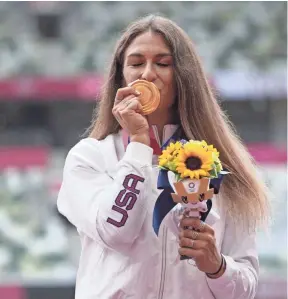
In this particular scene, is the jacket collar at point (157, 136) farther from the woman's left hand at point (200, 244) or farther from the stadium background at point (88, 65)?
the stadium background at point (88, 65)

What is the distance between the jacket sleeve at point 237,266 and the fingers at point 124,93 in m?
0.21

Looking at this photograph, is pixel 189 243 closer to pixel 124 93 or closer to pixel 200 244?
pixel 200 244

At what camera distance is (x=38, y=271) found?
5.14 meters

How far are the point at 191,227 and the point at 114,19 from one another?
6773 millimetres

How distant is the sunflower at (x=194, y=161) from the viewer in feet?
3.27

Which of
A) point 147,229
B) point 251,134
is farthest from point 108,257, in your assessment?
point 251,134

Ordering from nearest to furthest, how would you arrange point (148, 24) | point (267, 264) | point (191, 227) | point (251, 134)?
1. point (191, 227)
2. point (148, 24)
3. point (267, 264)
4. point (251, 134)

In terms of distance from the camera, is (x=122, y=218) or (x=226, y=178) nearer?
(x=122, y=218)

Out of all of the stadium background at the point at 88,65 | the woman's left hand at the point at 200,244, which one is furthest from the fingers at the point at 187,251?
the stadium background at the point at 88,65

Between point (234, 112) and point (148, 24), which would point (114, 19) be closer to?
point (234, 112)

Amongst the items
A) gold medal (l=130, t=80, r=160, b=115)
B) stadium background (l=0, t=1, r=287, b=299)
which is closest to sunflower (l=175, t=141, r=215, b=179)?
gold medal (l=130, t=80, r=160, b=115)

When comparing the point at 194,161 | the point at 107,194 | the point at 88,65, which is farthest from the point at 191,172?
the point at 88,65

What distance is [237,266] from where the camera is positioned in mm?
1096

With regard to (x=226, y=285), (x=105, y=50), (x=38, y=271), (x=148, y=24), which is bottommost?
(x=226, y=285)
